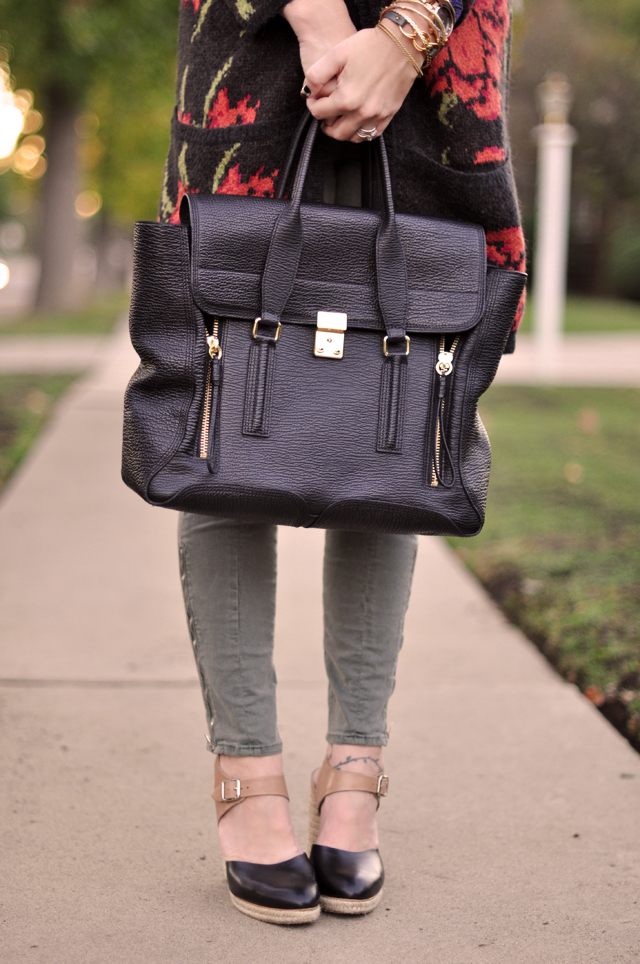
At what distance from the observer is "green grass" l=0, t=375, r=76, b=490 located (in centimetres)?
528

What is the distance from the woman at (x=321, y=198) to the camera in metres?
1.54

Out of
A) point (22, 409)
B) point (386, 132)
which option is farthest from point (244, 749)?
point (22, 409)

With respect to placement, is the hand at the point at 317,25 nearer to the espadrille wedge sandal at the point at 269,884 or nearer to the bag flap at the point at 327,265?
the bag flap at the point at 327,265

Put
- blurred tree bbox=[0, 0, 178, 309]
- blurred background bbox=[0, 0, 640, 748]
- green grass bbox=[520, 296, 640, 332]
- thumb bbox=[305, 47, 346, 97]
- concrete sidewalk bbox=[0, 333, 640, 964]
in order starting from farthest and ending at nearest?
green grass bbox=[520, 296, 640, 332]
blurred tree bbox=[0, 0, 178, 309]
blurred background bbox=[0, 0, 640, 748]
concrete sidewalk bbox=[0, 333, 640, 964]
thumb bbox=[305, 47, 346, 97]

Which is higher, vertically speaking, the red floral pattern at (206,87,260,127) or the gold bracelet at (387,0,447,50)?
the gold bracelet at (387,0,447,50)

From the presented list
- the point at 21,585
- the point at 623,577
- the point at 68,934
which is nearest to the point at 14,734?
the point at 68,934

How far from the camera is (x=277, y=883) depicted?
162 centimetres

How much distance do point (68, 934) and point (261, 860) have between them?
310 mm

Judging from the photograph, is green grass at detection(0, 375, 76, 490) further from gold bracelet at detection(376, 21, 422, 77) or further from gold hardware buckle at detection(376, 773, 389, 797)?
gold bracelet at detection(376, 21, 422, 77)

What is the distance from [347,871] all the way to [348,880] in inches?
0.6

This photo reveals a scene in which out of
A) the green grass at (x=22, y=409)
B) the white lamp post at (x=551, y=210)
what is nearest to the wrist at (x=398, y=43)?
the green grass at (x=22, y=409)

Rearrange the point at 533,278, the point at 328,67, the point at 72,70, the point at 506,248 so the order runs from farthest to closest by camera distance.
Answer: the point at 533,278, the point at 72,70, the point at 506,248, the point at 328,67

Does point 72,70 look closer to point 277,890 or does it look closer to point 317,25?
point 317,25

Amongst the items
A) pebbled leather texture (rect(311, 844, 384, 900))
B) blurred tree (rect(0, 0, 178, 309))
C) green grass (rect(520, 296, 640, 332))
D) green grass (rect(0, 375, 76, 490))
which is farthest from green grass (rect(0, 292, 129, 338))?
pebbled leather texture (rect(311, 844, 384, 900))
